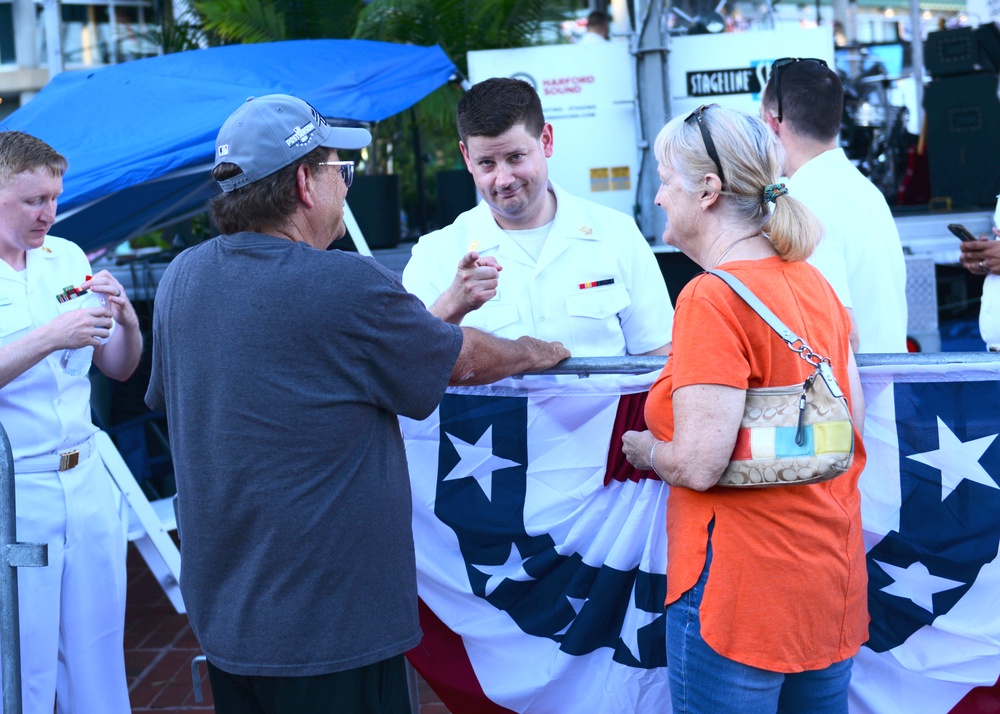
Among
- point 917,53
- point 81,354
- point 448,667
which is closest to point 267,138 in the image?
point 81,354

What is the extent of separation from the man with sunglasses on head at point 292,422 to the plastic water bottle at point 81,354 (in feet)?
3.29

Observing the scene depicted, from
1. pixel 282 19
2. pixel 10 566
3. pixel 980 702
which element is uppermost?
pixel 282 19

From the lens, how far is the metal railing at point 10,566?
235cm

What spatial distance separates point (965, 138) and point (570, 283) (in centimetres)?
608

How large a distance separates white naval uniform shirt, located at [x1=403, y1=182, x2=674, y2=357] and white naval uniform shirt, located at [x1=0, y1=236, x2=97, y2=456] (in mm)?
1129

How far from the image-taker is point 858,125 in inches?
405

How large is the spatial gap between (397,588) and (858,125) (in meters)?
9.44

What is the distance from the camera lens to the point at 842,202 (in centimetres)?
318

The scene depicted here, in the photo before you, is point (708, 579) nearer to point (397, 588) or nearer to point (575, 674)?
point (397, 588)

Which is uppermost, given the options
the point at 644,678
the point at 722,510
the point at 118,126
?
the point at 118,126

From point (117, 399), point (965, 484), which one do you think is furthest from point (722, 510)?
point (117, 399)

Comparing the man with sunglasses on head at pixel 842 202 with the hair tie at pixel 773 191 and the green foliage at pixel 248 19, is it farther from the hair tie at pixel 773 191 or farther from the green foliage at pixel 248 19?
the green foliage at pixel 248 19

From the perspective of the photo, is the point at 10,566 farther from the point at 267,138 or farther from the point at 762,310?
the point at 762,310

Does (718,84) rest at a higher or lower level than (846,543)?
higher
